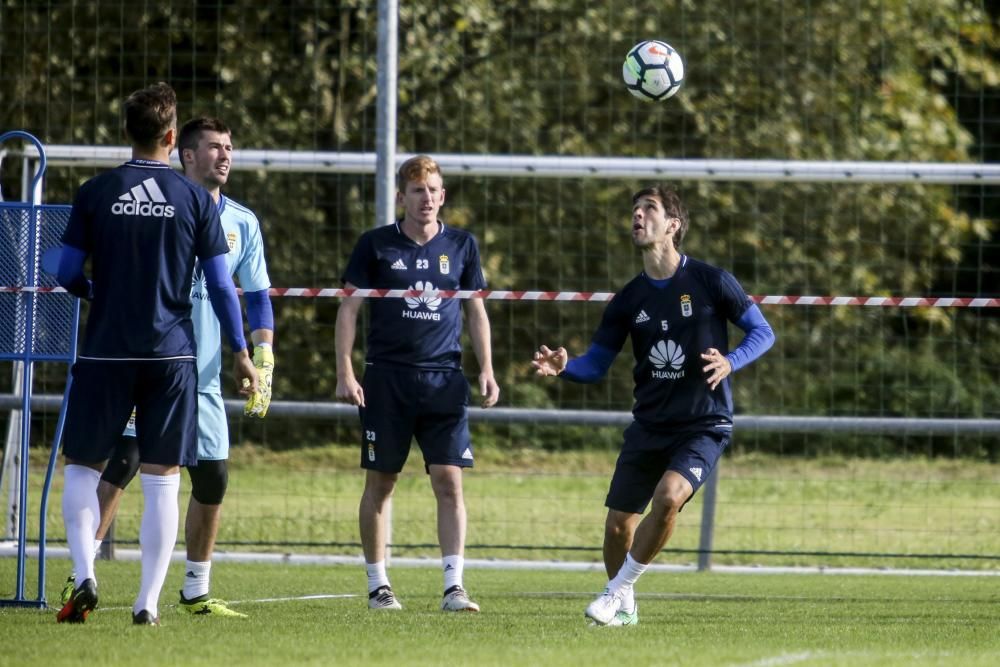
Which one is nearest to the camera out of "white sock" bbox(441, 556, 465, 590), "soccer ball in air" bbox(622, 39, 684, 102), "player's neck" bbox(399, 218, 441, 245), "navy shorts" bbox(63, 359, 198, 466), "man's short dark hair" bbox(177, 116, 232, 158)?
"navy shorts" bbox(63, 359, 198, 466)

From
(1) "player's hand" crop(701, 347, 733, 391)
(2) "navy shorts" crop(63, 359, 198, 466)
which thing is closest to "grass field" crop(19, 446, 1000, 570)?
(1) "player's hand" crop(701, 347, 733, 391)

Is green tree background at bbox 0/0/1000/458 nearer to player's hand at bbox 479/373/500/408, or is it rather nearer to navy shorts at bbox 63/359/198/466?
player's hand at bbox 479/373/500/408

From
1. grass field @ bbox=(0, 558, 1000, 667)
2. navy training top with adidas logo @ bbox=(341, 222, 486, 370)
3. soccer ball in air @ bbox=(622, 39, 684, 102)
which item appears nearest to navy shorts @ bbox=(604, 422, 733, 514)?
grass field @ bbox=(0, 558, 1000, 667)

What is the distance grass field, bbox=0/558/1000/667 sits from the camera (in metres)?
5.79

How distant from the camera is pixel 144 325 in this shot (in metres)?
6.34

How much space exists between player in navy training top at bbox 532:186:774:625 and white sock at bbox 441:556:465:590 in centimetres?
79

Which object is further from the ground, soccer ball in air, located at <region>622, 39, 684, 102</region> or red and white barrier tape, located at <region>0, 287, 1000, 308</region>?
soccer ball in air, located at <region>622, 39, 684, 102</region>

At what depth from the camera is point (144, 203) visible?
6.36 m

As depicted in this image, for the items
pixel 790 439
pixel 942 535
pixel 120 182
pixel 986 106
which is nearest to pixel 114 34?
pixel 790 439

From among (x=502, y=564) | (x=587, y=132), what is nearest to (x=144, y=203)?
(x=502, y=564)

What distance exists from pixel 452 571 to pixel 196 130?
7.96 ft

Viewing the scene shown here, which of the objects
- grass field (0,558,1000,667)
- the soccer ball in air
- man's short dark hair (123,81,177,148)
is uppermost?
the soccer ball in air

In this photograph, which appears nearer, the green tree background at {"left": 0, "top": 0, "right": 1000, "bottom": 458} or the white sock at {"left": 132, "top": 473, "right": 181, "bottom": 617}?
the white sock at {"left": 132, "top": 473, "right": 181, "bottom": 617}

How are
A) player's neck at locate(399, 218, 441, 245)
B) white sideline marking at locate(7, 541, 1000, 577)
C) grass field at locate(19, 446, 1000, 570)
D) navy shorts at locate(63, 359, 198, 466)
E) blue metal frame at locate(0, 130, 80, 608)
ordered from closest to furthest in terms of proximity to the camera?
1. navy shorts at locate(63, 359, 198, 466)
2. blue metal frame at locate(0, 130, 80, 608)
3. player's neck at locate(399, 218, 441, 245)
4. white sideline marking at locate(7, 541, 1000, 577)
5. grass field at locate(19, 446, 1000, 570)
